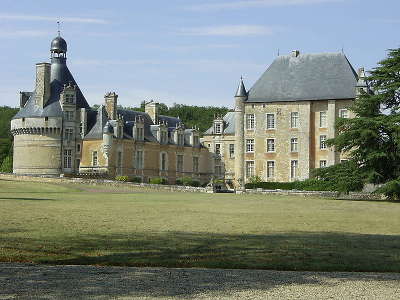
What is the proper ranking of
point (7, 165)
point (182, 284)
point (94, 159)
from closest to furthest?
point (182, 284), point (94, 159), point (7, 165)

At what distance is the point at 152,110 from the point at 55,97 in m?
10.0

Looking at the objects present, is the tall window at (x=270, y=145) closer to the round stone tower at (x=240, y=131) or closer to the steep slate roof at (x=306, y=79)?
the round stone tower at (x=240, y=131)

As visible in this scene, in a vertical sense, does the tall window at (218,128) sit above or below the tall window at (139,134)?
above

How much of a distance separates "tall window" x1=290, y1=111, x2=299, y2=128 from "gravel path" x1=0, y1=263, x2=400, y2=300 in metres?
42.4

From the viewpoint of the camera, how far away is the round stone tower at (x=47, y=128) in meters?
54.8

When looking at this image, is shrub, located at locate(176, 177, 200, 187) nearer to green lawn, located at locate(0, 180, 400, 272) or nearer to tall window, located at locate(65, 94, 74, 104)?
tall window, located at locate(65, 94, 74, 104)

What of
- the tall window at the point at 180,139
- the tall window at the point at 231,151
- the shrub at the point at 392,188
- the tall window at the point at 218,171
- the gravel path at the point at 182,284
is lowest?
the gravel path at the point at 182,284

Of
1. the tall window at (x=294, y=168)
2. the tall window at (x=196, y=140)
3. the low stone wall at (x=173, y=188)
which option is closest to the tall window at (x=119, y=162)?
the low stone wall at (x=173, y=188)

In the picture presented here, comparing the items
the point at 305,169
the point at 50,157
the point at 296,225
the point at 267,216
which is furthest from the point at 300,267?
the point at 50,157

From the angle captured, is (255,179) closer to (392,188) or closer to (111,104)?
(111,104)

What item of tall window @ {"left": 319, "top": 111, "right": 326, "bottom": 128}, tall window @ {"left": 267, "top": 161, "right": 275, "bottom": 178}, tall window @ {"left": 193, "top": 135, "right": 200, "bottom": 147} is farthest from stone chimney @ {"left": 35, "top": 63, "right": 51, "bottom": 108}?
tall window @ {"left": 319, "top": 111, "right": 326, "bottom": 128}

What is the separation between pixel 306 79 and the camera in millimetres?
50875

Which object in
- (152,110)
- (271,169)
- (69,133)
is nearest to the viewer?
(271,169)

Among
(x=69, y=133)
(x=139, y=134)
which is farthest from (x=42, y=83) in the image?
(x=139, y=134)
